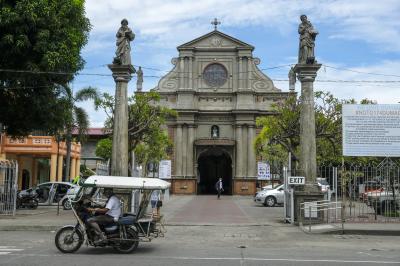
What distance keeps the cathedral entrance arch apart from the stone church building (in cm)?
48

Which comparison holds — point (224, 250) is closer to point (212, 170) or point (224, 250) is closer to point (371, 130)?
point (371, 130)

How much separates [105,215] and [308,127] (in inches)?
377

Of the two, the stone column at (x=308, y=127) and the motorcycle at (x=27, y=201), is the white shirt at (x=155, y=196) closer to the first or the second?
the stone column at (x=308, y=127)

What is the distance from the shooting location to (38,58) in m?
21.5

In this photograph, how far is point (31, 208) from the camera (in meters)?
26.9

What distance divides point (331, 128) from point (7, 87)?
15701 mm

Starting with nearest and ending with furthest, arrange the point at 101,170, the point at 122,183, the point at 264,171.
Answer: the point at 122,183
the point at 101,170
the point at 264,171

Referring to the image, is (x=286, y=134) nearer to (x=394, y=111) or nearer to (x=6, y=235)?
(x=394, y=111)

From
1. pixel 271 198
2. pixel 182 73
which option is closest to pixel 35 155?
pixel 182 73

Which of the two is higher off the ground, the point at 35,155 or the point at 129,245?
the point at 35,155

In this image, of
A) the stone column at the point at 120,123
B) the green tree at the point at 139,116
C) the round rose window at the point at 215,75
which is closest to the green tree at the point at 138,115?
A: the green tree at the point at 139,116

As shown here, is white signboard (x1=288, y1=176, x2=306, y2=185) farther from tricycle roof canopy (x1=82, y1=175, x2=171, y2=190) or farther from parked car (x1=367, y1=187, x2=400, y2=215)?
tricycle roof canopy (x1=82, y1=175, x2=171, y2=190)

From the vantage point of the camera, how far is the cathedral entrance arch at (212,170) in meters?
51.5

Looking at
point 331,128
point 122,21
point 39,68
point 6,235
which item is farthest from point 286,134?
point 6,235
